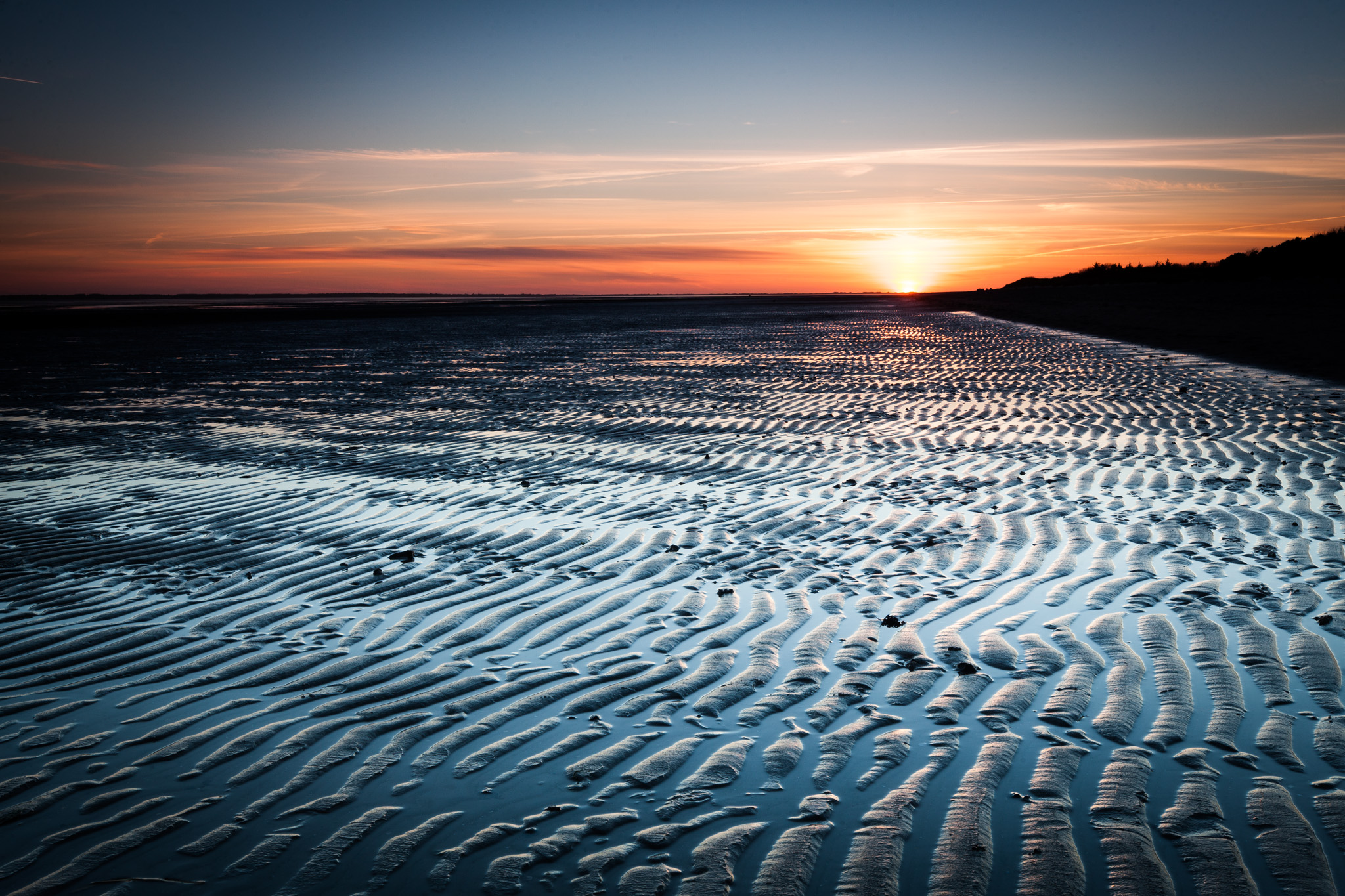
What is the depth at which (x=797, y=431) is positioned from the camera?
11.6 meters

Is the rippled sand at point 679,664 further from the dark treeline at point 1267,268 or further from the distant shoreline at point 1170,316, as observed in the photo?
the dark treeline at point 1267,268

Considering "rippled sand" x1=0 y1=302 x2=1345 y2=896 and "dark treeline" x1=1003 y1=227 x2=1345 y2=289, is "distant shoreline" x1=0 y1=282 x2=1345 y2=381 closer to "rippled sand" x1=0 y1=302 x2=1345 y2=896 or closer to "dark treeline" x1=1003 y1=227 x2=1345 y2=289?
"dark treeline" x1=1003 y1=227 x2=1345 y2=289

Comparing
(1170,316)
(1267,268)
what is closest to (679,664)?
(1170,316)

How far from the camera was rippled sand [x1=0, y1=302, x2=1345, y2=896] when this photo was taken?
304 centimetres

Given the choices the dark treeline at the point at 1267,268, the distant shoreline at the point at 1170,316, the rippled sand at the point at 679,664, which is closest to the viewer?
the rippled sand at the point at 679,664

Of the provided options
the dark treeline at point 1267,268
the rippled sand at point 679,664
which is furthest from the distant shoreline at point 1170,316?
the rippled sand at point 679,664

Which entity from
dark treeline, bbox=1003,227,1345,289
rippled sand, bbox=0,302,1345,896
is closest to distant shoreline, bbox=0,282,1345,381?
dark treeline, bbox=1003,227,1345,289

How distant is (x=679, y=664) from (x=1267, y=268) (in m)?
63.8

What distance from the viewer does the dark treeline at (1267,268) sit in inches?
1892

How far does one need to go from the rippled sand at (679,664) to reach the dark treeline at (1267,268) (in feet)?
144

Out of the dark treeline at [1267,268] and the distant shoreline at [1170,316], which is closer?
the distant shoreline at [1170,316]

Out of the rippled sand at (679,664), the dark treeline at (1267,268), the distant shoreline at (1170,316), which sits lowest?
the rippled sand at (679,664)

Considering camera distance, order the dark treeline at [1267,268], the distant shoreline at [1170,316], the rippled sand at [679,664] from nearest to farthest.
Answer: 1. the rippled sand at [679,664]
2. the distant shoreline at [1170,316]
3. the dark treeline at [1267,268]

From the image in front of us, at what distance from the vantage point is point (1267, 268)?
55.0 m
